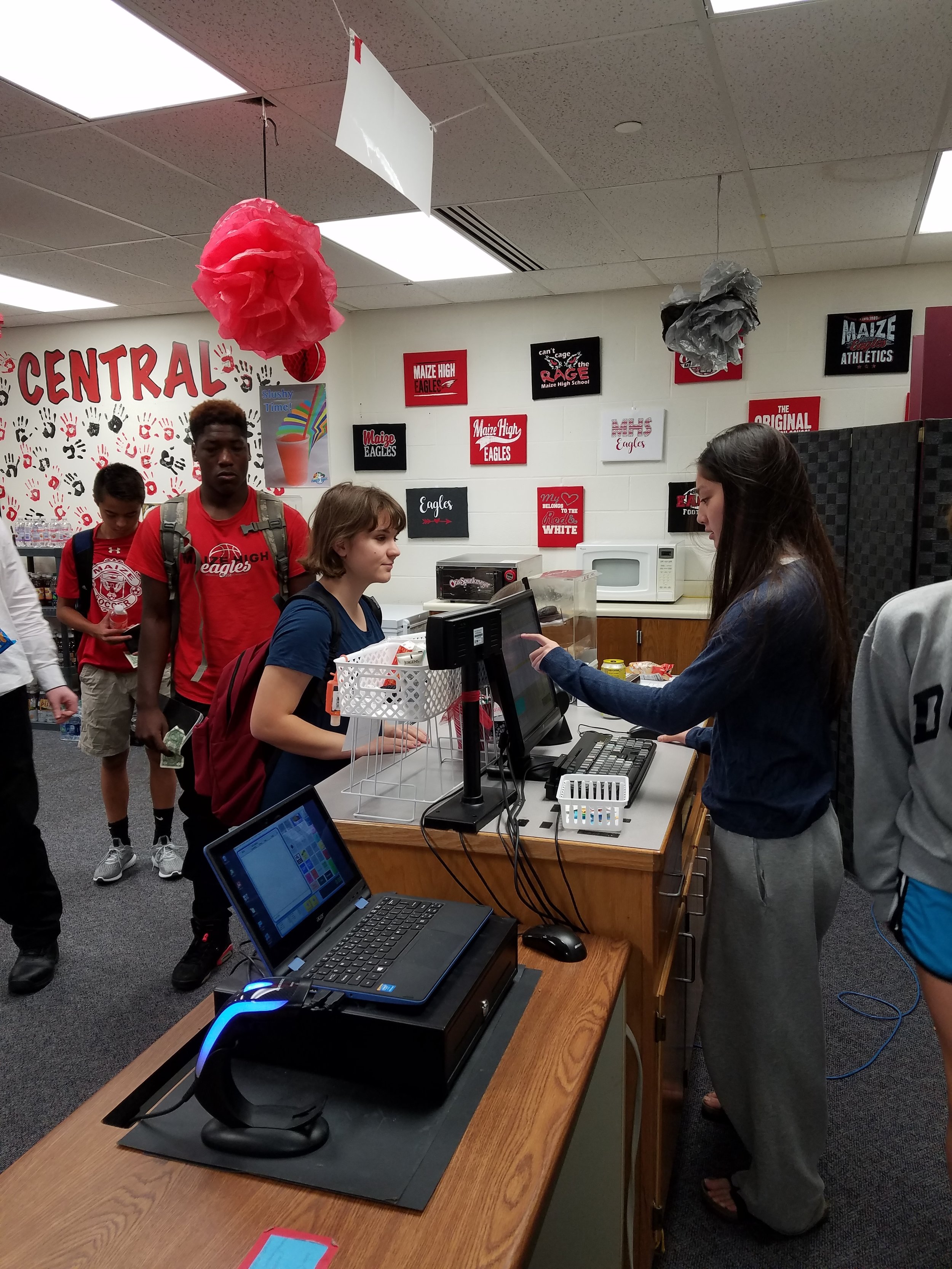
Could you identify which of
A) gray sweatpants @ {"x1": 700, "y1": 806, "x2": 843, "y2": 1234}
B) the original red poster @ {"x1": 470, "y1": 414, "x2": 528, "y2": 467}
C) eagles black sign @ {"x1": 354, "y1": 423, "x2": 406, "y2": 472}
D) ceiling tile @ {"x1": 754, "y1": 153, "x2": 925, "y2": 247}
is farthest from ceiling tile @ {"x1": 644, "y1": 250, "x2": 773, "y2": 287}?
gray sweatpants @ {"x1": 700, "y1": 806, "x2": 843, "y2": 1234}

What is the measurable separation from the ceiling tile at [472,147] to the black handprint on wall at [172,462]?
2715 mm

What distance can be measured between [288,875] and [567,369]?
4.13 m

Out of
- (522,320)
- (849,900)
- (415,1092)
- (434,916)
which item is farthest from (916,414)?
(415,1092)

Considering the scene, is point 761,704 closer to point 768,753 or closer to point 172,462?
point 768,753

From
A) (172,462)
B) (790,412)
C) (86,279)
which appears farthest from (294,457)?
(790,412)

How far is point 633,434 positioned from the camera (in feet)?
15.4

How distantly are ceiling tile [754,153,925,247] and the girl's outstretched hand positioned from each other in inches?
84.9

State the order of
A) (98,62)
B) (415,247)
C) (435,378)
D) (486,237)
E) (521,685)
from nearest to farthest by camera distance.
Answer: (521,685)
(98,62)
(486,237)
(415,247)
(435,378)

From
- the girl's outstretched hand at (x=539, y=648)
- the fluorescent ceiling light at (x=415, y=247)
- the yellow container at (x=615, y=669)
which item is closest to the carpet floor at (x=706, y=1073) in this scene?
the yellow container at (x=615, y=669)

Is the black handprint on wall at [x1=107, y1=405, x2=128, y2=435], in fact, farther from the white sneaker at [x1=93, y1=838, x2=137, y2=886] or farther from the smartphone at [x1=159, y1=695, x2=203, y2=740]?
the smartphone at [x1=159, y1=695, x2=203, y2=740]

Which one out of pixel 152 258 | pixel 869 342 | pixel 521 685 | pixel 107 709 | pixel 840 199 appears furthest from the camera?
pixel 869 342

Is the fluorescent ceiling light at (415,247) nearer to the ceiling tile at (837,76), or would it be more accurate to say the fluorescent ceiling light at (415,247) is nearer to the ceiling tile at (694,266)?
the ceiling tile at (694,266)

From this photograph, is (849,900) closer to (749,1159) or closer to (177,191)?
(749,1159)

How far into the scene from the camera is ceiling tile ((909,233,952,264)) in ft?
12.0
